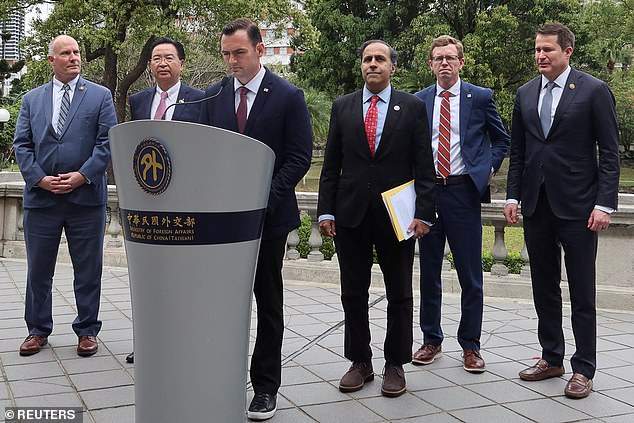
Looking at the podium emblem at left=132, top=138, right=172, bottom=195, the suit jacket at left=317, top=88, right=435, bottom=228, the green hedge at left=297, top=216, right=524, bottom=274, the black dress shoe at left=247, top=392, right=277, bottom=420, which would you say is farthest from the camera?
the green hedge at left=297, top=216, right=524, bottom=274

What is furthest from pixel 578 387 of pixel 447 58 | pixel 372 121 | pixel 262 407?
pixel 447 58

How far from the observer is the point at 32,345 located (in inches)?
200

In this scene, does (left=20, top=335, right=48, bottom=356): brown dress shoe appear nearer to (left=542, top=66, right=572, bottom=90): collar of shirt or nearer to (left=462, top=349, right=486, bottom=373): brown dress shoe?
(left=462, top=349, right=486, bottom=373): brown dress shoe

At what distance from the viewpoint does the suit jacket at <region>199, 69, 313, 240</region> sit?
3805 mm

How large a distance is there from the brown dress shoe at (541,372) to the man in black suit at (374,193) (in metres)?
0.79

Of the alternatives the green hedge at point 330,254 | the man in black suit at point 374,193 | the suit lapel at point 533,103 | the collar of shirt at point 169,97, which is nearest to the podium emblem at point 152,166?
the man in black suit at point 374,193

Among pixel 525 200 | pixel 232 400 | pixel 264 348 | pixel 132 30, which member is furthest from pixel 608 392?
pixel 132 30

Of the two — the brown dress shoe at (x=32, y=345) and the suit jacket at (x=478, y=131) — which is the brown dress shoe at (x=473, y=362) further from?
the brown dress shoe at (x=32, y=345)

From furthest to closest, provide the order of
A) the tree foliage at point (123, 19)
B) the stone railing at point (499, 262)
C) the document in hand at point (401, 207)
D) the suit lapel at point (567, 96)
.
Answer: the tree foliage at point (123, 19) → the stone railing at point (499, 262) → the suit lapel at point (567, 96) → the document in hand at point (401, 207)

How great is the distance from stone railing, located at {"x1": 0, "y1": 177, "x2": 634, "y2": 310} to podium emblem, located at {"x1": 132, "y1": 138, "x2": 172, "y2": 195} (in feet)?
15.3

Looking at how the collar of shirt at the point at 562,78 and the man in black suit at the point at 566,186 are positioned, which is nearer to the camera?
the man in black suit at the point at 566,186

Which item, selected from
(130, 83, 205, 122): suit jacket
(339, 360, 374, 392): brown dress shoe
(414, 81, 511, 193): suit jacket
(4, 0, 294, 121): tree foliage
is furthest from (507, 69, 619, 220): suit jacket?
(4, 0, 294, 121): tree foliage

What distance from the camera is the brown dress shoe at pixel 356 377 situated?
14.2ft

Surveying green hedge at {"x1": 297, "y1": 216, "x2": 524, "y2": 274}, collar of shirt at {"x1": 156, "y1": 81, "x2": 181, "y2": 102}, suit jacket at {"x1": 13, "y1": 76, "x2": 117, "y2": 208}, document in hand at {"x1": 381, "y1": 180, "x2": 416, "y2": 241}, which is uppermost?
collar of shirt at {"x1": 156, "y1": 81, "x2": 181, "y2": 102}
